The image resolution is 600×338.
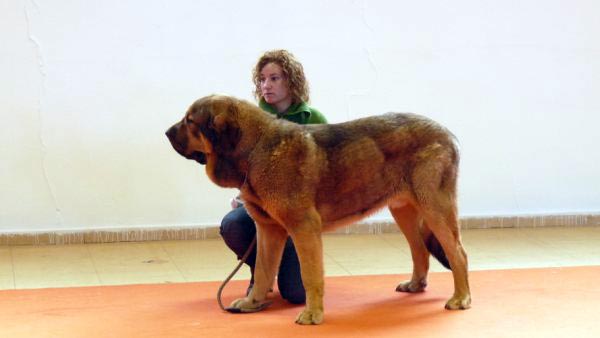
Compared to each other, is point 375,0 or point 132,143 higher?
point 375,0

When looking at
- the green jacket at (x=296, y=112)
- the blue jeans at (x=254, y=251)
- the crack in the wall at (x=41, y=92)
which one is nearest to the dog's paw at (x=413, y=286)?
the blue jeans at (x=254, y=251)

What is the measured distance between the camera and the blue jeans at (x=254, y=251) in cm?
570

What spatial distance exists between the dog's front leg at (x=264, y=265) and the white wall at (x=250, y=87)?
255cm

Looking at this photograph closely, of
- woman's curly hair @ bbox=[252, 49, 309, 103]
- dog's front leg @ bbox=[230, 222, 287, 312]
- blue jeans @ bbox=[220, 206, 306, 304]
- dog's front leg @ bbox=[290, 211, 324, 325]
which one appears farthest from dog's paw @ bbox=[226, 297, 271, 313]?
woman's curly hair @ bbox=[252, 49, 309, 103]

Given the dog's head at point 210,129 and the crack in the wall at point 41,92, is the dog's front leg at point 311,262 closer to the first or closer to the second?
the dog's head at point 210,129

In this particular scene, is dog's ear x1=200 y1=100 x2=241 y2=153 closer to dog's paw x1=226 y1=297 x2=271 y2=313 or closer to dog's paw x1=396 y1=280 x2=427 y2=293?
dog's paw x1=226 y1=297 x2=271 y2=313

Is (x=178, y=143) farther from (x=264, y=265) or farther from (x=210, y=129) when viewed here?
(x=264, y=265)

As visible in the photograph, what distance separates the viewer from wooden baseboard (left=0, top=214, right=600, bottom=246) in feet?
25.3

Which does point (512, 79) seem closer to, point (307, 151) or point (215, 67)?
point (215, 67)

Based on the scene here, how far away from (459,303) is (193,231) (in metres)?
3.13

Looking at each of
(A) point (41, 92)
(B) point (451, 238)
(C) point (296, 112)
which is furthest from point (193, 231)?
(B) point (451, 238)

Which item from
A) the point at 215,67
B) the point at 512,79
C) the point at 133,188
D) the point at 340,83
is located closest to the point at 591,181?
the point at 512,79

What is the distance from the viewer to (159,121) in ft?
25.6

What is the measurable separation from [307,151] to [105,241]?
3185 mm
